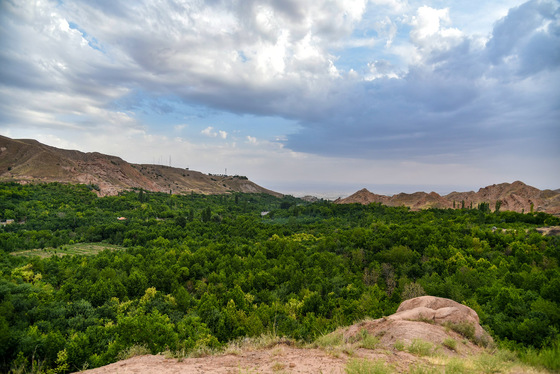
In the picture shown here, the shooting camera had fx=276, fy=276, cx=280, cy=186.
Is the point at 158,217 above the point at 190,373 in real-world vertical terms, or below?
below

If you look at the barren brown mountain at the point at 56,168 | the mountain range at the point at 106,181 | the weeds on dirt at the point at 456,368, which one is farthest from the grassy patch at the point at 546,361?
the barren brown mountain at the point at 56,168

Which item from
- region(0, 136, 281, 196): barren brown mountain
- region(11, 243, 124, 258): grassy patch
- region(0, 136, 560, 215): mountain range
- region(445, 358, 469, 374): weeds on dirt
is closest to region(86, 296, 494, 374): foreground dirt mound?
region(445, 358, 469, 374): weeds on dirt

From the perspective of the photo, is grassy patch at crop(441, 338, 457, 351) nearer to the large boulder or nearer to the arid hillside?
the large boulder

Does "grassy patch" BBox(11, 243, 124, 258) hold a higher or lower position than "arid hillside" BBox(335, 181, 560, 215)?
lower

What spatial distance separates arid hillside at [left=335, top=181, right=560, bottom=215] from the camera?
330 ft

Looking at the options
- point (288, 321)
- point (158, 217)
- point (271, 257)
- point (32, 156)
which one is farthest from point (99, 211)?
point (288, 321)

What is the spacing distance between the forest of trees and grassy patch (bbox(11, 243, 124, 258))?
2329 millimetres

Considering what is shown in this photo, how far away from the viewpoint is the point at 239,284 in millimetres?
43750

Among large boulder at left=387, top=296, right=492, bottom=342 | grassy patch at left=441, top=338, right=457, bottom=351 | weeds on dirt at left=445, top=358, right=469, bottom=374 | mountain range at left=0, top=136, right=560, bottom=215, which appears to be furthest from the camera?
mountain range at left=0, top=136, right=560, bottom=215

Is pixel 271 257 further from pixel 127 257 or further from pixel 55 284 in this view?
pixel 55 284

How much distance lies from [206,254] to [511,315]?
4975 cm

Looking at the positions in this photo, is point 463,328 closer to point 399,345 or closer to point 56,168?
point 399,345

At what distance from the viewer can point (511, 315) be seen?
81.8 feet

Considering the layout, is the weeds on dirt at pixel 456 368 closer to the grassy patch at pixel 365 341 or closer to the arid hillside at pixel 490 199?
the grassy patch at pixel 365 341
